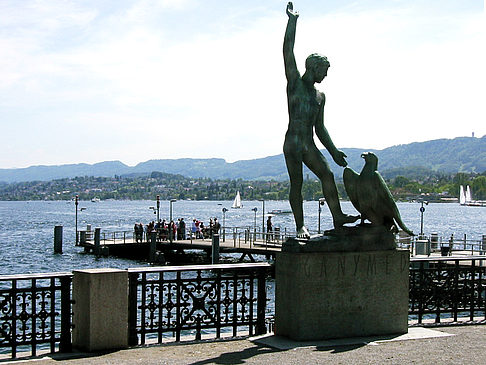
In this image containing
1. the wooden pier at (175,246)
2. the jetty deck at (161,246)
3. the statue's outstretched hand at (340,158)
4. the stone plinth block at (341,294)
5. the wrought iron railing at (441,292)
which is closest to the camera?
the stone plinth block at (341,294)

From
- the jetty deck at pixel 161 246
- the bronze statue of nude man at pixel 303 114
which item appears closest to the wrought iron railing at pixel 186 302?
the bronze statue of nude man at pixel 303 114

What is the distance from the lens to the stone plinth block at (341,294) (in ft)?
33.3

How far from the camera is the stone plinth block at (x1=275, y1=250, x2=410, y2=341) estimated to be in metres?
10.1

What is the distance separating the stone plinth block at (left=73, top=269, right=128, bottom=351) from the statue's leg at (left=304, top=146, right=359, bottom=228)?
319cm

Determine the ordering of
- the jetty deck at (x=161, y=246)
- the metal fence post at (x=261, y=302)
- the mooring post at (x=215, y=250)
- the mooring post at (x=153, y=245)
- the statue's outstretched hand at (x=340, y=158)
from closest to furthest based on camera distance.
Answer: the metal fence post at (x=261, y=302), the statue's outstretched hand at (x=340, y=158), the mooring post at (x=215, y=250), the jetty deck at (x=161, y=246), the mooring post at (x=153, y=245)

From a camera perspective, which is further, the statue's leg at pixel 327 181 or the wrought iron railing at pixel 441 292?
the wrought iron railing at pixel 441 292

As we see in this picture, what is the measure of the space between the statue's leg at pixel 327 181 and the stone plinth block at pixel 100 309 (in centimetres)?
319

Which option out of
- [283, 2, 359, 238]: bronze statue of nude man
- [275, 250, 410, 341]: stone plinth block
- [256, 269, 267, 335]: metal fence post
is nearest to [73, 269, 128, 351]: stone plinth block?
[256, 269, 267, 335]: metal fence post

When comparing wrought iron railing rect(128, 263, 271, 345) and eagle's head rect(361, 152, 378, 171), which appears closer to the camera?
wrought iron railing rect(128, 263, 271, 345)

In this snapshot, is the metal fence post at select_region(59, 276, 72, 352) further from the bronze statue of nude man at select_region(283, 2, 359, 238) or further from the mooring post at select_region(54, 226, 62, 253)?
the mooring post at select_region(54, 226, 62, 253)

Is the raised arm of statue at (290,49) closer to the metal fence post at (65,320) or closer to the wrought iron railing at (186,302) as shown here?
the wrought iron railing at (186,302)

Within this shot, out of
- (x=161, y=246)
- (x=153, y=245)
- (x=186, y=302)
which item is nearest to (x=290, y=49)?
(x=186, y=302)

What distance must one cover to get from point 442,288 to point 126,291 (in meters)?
5.45

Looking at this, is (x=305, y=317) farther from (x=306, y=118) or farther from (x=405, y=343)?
(x=306, y=118)
